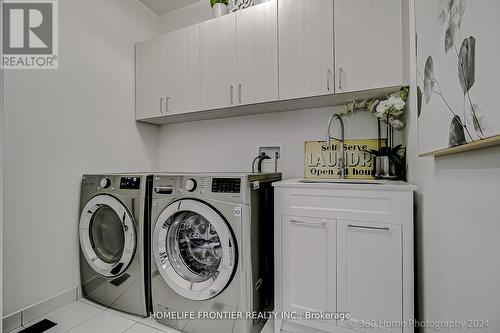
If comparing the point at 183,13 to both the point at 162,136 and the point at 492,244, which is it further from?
the point at 492,244

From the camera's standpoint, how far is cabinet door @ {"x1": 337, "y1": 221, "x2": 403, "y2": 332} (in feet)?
3.91

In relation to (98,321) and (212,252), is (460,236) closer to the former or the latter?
(212,252)

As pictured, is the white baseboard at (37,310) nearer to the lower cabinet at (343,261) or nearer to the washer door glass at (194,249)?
the washer door glass at (194,249)

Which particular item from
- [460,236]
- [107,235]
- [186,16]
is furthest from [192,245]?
[186,16]

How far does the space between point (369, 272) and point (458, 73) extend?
3.33ft

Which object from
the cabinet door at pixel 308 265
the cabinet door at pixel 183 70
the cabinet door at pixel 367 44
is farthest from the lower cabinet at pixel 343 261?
the cabinet door at pixel 183 70

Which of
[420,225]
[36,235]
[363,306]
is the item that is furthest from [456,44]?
[36,235]

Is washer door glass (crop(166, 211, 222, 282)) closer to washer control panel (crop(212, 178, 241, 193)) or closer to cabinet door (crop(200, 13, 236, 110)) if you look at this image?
washer control panel (crop(212, 178, 241, 193))

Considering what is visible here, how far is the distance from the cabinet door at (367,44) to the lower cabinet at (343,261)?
760 millimetres

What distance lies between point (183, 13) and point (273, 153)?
186cm

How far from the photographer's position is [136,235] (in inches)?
64.5

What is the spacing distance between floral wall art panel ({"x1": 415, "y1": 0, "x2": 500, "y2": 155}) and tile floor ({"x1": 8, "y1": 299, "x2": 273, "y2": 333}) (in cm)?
152

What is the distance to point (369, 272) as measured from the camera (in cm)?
124

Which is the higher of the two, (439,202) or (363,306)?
(439,202)
